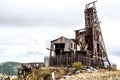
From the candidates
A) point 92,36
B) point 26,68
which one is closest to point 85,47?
point 92,36

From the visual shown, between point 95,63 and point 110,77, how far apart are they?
31121 millimetres

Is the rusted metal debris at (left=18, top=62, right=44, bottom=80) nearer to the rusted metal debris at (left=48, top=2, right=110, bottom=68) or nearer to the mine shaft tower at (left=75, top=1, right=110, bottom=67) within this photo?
the rusted metal debris at (left=48, top=2, right=110, bottom=68)

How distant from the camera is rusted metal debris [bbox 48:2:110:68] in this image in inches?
2633

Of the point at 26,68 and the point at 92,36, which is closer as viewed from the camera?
the point at 26,68

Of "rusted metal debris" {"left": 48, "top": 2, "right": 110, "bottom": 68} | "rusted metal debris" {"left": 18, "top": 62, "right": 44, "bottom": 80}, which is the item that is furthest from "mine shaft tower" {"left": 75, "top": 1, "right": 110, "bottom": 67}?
"rusted metal debris" {"left": 18, "top": 62, "right": 44, "bottom": 80}

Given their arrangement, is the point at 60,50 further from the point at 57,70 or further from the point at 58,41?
the point at 57,70

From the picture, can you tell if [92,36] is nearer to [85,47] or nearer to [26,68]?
[85,47]

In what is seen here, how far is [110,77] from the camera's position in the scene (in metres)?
39.1

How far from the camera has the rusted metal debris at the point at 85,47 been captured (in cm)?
6688

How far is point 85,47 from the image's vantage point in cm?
7956

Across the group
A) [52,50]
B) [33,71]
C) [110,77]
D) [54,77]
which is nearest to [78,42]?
[52,50]

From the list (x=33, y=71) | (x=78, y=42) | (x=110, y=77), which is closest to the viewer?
(x=110, y=77)

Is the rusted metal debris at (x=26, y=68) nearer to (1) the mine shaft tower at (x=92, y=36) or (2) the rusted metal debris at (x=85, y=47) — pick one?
(2) the rusted metal debris at (x=85, y=47)

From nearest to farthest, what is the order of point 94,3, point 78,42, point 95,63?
1. point 95,63
2. point 78,42
3. point 94,3
